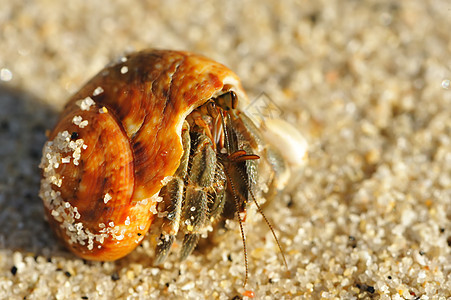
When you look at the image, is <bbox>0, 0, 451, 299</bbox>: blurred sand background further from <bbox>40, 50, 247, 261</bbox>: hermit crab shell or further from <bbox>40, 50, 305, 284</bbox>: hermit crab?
<bbox>40, 50, 247, 261</bbox>: hermit crab shell

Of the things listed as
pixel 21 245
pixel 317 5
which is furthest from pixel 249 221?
pixel 317 5

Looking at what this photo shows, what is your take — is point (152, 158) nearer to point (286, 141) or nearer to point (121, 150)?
point (121, 150)

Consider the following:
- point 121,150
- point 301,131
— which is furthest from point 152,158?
point 301,131

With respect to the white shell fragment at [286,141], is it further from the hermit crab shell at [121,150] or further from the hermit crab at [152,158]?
the hermit crab shell at [121,150]

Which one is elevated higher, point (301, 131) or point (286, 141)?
point (301, 131)

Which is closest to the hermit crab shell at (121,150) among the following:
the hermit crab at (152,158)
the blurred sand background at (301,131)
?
the hermit crab at (152,158)

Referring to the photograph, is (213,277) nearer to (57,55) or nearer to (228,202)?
(228,202)

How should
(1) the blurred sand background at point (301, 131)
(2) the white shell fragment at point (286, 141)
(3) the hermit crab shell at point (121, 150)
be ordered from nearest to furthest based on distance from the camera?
(3) the hermit crab shell at point (121, 150) < (1) the blurred sand background at point (301, 131) < (2) the white shell fragment at point (286, 141)
